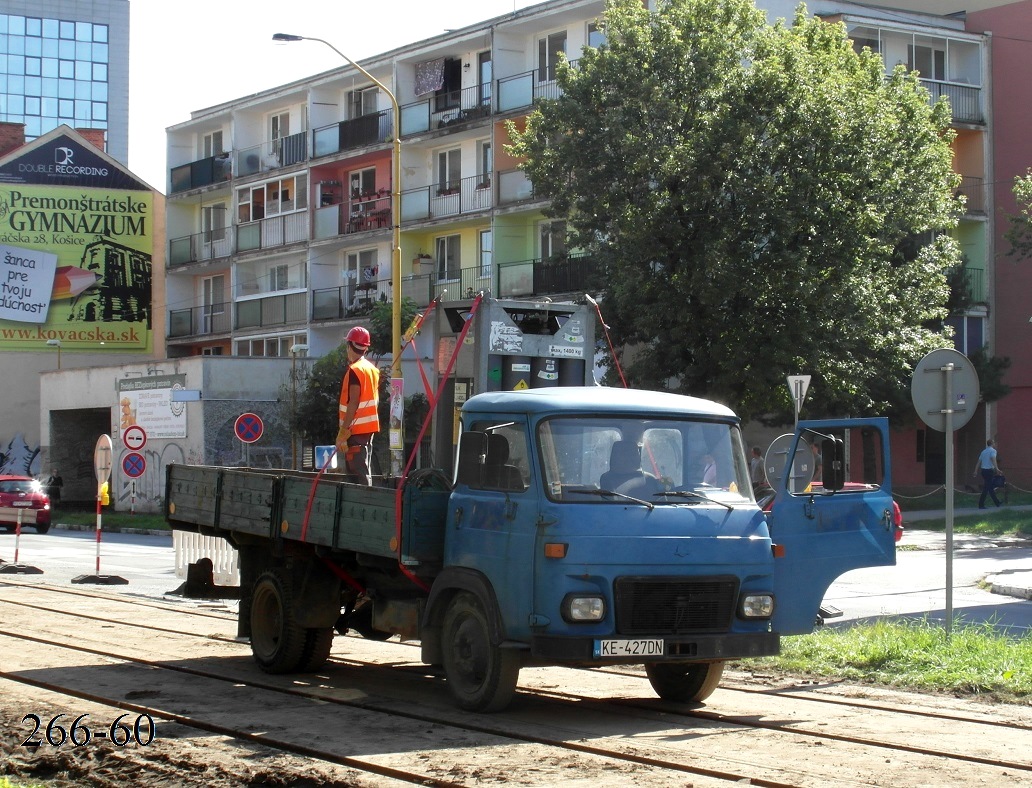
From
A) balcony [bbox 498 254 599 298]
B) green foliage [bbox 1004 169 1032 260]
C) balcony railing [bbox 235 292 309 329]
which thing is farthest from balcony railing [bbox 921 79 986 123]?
balcony railing [bbox 235 292 309 329]

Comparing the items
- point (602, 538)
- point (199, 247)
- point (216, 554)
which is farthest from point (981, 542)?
point (199, 247)

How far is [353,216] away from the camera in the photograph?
49188mm

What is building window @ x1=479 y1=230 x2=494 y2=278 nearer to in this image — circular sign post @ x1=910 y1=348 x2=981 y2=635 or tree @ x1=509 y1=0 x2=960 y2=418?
tree @ x1=509 y1=0 x2=960 y2=418

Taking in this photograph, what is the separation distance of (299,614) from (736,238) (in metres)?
19.1

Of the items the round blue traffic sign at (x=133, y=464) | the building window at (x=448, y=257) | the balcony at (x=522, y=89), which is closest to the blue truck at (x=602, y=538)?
the round blue traffic sign at (x=133, y=464)

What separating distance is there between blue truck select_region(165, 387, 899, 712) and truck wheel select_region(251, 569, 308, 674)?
618 mm

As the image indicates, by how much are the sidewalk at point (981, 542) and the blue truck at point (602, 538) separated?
8.80 metres

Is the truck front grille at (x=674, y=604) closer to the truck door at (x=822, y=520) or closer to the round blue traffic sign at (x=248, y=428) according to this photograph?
the truck door at (x=822, y=520)

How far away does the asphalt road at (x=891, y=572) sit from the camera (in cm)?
1661

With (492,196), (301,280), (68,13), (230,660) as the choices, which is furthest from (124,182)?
(68,13)

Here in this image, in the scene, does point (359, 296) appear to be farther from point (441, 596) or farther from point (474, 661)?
point (474, 661)

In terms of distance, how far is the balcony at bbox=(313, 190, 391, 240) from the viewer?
47969 millimetres

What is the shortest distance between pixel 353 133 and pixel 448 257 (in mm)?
6093

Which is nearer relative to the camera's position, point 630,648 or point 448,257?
point 630,648
